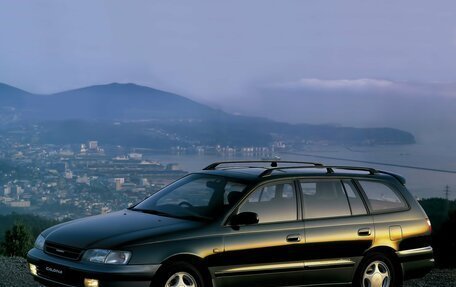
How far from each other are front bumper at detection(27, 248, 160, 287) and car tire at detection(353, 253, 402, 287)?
8.68ft

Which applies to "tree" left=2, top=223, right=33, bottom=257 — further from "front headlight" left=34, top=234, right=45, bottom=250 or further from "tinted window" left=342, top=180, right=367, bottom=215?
"tinted window" left=342, top=180, right=367, bottom=215

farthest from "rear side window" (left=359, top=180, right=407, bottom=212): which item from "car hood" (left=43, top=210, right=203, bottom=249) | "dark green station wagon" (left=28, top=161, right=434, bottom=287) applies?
"car hood" (left=43, top=210, right=203, bottom=249)

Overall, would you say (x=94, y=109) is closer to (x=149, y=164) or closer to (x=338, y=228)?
(x=149, y=164)

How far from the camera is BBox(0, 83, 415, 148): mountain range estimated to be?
117m

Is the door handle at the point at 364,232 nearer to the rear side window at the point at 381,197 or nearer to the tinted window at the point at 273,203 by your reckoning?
the rear side window at the point at 381,197

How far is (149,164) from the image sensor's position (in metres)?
114

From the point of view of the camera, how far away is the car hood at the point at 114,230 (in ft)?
26.1

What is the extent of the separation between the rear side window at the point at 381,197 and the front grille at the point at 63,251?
11.4ft

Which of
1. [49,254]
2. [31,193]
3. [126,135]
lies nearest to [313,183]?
[49,254]

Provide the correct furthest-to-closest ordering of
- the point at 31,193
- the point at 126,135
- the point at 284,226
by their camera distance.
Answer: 1. the point at 126,135
2. the point at 31,193
3. the point at 284,226

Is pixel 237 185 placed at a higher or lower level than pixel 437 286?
higher

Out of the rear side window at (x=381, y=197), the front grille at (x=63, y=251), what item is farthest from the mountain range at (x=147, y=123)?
the front grille at (x=63, y=251)

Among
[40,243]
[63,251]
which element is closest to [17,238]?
[40,243]

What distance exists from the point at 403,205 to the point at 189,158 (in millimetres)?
104063
